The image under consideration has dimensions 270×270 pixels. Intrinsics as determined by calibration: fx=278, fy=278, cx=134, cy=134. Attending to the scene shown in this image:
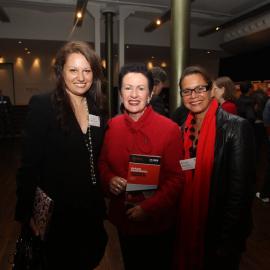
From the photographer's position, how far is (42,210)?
140cm

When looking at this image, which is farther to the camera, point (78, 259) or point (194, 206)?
point (194, 206)

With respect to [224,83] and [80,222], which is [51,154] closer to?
[80,222]

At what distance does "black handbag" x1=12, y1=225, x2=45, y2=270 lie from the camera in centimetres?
142

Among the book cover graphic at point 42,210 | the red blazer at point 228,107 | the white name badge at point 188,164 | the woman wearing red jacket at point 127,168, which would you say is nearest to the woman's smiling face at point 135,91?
the woman wearing red jacket at point 127,168

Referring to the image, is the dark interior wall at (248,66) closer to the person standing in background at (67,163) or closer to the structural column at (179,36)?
the structural column at (179,36)

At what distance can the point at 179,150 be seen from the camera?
156cm

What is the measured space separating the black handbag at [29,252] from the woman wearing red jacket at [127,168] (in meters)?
0.43

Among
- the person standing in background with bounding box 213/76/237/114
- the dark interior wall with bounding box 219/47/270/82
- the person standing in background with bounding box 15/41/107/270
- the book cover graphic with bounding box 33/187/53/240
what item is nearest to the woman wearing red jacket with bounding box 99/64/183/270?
the person standing in background with bounding box 15/41/107/270

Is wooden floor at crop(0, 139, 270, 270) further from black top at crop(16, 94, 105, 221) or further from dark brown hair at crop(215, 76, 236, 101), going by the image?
dark brown hair at crop(215, 76, 236, 101)

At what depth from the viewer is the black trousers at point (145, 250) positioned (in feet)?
5.22

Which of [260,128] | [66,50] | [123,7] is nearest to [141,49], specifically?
[123,7]

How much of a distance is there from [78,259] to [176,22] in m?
2.23

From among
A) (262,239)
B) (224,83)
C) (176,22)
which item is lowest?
(262,239)

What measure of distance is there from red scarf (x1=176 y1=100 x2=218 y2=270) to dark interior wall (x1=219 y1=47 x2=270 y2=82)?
367 inches
